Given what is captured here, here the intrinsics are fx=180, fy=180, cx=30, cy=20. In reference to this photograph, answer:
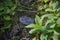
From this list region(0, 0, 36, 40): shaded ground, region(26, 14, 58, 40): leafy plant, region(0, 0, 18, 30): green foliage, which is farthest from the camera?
region(0, 0, 18, 30): green foliage

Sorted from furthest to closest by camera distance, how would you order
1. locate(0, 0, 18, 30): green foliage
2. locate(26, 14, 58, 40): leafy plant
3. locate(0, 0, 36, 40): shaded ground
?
locate(0, 0, 18, 30): green foliage
locate(0, 0, 36, 40): shaded ground
locate(26, 14, 58, 40): leafy plant

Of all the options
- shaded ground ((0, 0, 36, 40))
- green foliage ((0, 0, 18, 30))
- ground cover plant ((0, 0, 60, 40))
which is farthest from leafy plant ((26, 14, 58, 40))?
green foliage ((0, 0, 18, 30))

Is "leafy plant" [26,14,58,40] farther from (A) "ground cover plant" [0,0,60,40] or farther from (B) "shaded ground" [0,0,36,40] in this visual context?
(B) "shaded ground" [0,0,36,40]

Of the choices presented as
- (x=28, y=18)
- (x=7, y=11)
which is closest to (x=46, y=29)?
(x=28, y=18)

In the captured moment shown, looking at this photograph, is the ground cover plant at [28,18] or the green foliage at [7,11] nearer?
the ground cover plant at [28,18]

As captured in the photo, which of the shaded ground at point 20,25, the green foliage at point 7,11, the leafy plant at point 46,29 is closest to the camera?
the leafy plant at point 46,29

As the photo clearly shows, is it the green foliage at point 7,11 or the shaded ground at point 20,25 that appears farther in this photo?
the green foliage at point 7,11

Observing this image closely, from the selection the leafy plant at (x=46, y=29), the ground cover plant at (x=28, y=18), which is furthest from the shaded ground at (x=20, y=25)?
the leafy plant at (x=46, y=29)

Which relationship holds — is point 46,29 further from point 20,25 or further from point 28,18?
point 20,25

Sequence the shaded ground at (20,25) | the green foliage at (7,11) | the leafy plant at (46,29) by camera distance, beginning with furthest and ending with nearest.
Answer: the green foliage at (7,11), the shaded ground at (20,25), the leafy plant at (46,29)

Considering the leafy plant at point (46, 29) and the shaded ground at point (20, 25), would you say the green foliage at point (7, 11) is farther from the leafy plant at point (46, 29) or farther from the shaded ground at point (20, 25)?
the leafy plant at point (46, 29)

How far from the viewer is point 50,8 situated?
2301mm

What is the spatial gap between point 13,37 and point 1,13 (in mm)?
409

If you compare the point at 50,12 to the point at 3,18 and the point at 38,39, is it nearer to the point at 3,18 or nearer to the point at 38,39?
the point at 38,39
